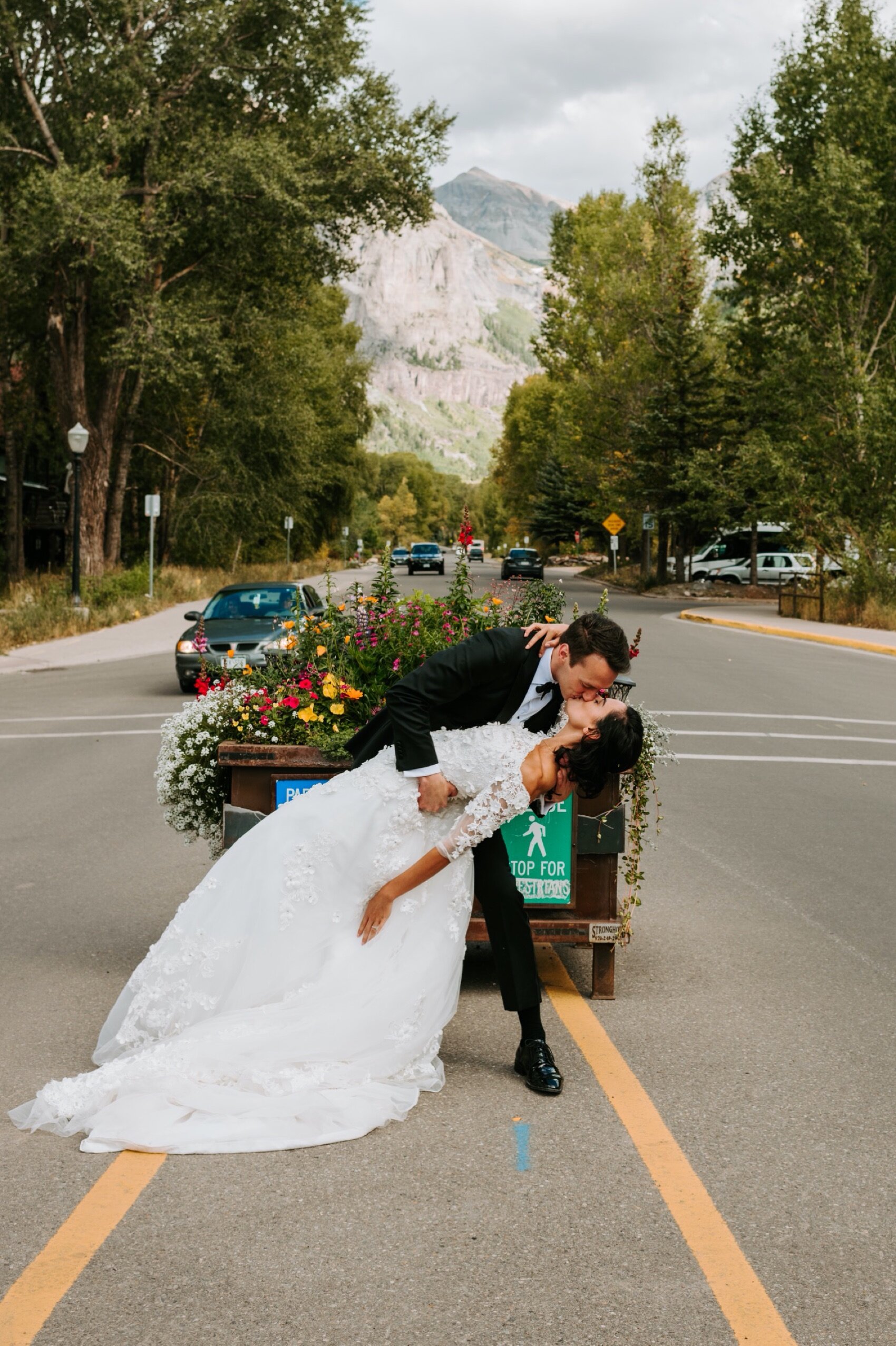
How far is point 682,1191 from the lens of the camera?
3.92 m

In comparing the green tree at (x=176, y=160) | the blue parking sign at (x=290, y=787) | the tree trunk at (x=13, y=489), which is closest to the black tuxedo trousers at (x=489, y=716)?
the blue parking sign at (x=290, y=787)

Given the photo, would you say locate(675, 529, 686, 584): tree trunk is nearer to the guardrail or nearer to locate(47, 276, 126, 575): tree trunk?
the guardrail

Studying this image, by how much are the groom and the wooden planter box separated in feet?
1.86

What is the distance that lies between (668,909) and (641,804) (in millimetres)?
1768

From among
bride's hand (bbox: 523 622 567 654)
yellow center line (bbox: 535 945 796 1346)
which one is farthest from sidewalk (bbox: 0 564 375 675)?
yellow center line (bbox: 535 945 796 1346)

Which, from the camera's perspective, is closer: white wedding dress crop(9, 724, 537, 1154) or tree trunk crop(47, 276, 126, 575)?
white wedding dress crop(9, 724, 537, 1154)

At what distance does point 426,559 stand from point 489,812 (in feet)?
224

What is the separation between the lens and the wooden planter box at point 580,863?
5629 millimetres

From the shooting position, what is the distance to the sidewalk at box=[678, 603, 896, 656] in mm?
28453

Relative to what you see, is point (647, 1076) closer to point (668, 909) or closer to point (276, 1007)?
point (276, 1007)

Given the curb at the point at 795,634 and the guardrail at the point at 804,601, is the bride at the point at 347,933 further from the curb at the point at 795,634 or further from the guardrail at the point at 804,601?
the guardrail at the point at 804,601

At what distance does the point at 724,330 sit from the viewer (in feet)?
164

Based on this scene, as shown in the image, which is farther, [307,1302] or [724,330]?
[724,330]

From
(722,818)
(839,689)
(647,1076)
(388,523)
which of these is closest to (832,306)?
(839,689)
